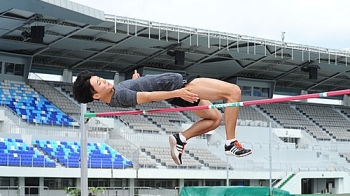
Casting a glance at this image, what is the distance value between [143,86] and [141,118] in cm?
2478

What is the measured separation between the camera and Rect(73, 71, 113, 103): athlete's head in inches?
225

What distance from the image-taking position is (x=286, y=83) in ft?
127

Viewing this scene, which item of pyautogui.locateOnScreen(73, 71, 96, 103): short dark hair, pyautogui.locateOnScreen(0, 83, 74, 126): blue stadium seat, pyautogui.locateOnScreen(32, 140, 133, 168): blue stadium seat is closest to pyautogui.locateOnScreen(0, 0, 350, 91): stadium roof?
pyautogui.locateOnScreen(0, 83, 74, 126): blue stadium seat

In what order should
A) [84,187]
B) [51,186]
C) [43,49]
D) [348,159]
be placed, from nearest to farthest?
[84,187]
[51,186]
[43,49]
[348,159]

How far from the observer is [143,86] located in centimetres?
571

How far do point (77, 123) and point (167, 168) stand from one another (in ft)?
12.4

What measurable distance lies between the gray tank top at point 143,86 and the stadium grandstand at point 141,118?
1379 centimetres

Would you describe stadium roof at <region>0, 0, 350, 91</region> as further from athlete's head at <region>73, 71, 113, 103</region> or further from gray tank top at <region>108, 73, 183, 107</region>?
gray tank top at <region>108, 73, 183, 107</region>

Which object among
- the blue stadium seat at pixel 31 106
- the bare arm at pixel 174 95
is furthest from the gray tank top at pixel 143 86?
the blue stadium seat at pixel 31 106

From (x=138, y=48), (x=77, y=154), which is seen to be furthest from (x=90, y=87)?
(x=138, y=48)

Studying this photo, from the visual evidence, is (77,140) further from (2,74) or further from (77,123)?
(2,74)

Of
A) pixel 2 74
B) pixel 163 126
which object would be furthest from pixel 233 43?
pixel 2 74

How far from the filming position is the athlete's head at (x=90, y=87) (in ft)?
18.7

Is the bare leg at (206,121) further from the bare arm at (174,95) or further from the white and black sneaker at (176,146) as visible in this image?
the bare arm at (174,95)
